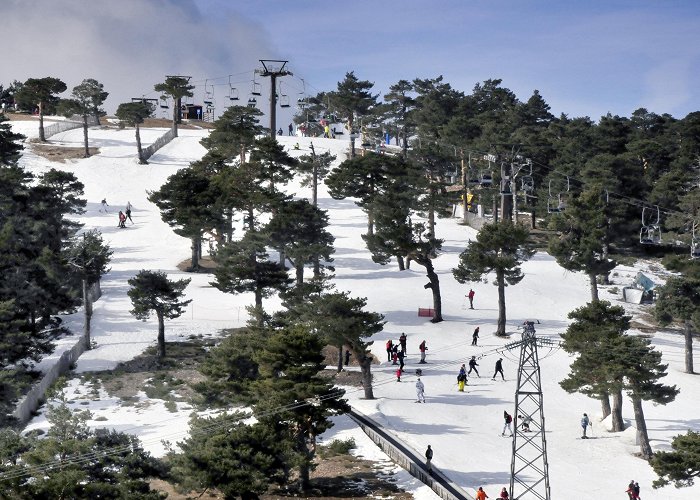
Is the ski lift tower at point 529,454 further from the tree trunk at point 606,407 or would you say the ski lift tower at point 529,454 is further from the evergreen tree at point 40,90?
the evergreen tree at point 40,90

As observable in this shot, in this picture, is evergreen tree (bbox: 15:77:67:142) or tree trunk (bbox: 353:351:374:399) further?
evergreen tree (bbox: 15:77:67:142)

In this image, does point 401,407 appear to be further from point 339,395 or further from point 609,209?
point 609,209

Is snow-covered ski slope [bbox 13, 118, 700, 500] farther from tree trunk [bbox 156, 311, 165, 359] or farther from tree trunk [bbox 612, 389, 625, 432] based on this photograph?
tree trunk [bbox 156, 311, 165, 359]

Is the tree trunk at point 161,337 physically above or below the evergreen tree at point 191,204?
below

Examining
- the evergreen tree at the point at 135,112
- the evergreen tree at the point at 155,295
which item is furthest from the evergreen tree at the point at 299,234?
the evergreen tree at the point at 135,112

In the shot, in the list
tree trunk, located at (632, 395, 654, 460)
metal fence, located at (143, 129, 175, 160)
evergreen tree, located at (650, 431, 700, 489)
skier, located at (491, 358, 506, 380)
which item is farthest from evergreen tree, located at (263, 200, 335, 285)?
metal fence, located at (143, 129, 175, 160)

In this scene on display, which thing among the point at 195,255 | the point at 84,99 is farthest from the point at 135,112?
the point at 195,255
